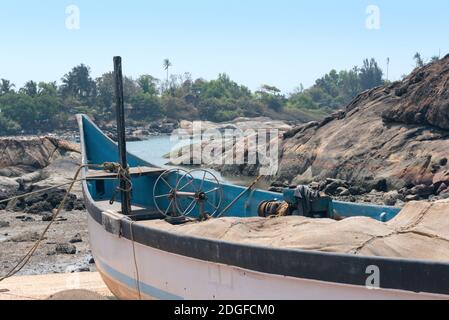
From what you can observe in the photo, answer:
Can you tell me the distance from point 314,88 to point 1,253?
485 feet

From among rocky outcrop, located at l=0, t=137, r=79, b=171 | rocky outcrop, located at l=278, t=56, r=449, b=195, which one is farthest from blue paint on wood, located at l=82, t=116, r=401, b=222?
rocky outcrop, located at l=0, t=137, r=79, b=171

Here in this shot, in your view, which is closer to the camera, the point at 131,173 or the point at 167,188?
the point at 131,173

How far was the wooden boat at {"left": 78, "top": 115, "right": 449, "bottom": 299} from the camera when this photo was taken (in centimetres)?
520

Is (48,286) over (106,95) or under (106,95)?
under

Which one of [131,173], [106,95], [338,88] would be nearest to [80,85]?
[106,95]

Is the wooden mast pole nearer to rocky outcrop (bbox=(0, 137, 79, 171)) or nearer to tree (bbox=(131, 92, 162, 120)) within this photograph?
rocky outcrop (bbox=(0, 137, 79, 171))

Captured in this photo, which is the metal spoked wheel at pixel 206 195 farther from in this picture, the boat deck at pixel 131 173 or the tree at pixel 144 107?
the tree at pixel 144 107

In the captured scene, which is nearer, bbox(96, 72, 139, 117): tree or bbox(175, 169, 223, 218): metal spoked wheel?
bbox(175, 169, 223, 218): metal spoked wheel

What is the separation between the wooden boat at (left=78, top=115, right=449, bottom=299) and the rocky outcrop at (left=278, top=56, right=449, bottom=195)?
14352 millimetres

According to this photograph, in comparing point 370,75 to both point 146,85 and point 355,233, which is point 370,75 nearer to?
point 146,85

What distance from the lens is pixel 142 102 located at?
113 metres

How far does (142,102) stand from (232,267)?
10792 centimetres
